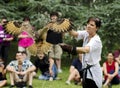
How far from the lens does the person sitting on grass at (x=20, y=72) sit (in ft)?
29.3

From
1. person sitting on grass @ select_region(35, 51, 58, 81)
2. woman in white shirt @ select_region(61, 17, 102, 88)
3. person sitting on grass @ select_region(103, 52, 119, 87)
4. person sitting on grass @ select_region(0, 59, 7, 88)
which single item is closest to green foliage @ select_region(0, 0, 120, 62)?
person sitting on grass @ select_region(35, 51, 58, 81)

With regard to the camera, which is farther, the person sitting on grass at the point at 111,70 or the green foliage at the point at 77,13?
the green foliage at the point at 77,13

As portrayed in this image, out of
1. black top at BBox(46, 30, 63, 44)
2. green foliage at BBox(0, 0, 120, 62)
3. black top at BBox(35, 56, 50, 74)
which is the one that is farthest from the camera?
green foliage at BBox(0, 0, 120, 62)

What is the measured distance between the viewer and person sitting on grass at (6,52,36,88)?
29.3ft

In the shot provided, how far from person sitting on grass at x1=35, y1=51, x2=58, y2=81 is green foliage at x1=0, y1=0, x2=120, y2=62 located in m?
1.59

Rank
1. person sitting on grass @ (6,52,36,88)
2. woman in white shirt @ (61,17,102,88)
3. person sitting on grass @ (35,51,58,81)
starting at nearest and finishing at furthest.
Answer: woman in white shirt @ (61,17,102,88) → person sitting on grass @ (6,52,36,88) → person sitting on grass @ (35,51,58,81)

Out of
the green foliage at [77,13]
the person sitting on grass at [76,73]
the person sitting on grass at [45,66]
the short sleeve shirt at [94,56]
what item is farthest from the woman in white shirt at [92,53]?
the green foliage at [77,13]

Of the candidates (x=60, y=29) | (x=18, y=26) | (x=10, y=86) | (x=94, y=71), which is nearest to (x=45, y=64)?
(x=10, y=86)

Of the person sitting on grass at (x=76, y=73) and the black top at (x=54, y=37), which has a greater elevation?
the black top at (x=54, y=37)

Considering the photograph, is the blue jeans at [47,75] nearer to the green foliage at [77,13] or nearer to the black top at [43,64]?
the black top at [43,64]

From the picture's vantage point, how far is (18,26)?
27.3 ft

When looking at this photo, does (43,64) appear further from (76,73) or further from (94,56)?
(94,56)

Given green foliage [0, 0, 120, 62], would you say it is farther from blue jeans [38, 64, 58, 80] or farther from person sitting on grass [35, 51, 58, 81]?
blue jeans [38, 64, 58, 80]

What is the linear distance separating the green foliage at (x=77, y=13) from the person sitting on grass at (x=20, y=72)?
254cm
